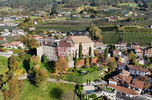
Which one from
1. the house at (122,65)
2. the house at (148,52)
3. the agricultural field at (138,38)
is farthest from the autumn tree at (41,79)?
the agricultural field at (138,38)

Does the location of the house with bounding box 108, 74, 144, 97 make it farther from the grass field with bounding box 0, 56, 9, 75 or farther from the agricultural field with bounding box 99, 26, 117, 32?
the agricultural field with bounding box 99, 26, 117, 32

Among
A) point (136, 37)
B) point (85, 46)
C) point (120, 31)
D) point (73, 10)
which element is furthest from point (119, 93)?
point (73, 10)

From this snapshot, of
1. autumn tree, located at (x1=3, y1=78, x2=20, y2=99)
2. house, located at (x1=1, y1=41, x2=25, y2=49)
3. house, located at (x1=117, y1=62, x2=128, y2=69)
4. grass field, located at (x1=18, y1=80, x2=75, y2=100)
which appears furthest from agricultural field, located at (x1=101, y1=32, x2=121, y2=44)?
autumn tree, located at (x1=3, y1=78, x2=20, y2=99)

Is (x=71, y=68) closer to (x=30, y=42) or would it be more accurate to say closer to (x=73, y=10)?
(x=30, y=42)

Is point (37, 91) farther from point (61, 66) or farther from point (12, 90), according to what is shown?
point (61, 66)

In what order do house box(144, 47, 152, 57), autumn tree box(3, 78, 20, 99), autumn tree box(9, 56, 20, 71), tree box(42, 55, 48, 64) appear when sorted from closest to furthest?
autumn tree box(3, 78, 20, 99) < autumn tree box(9, 56, 20, 71) < tree box(42, 55, 48, 64) < house box(144, 47, 152, 57)
